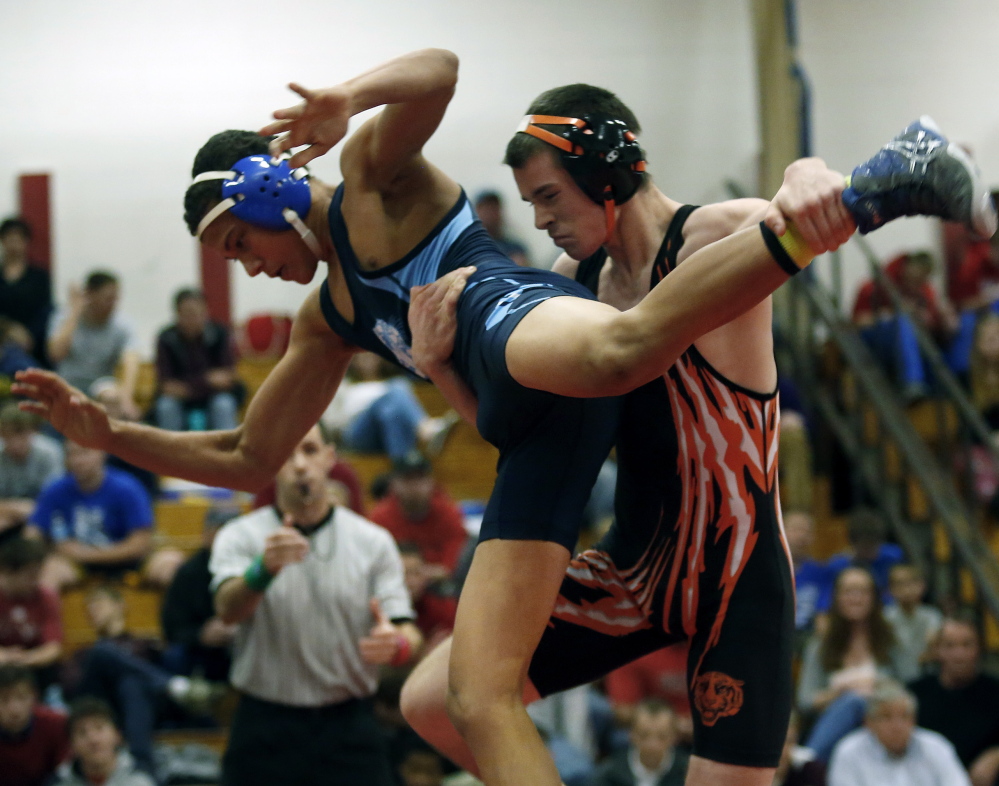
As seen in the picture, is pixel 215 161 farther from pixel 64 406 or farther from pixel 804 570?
pixel 804 570

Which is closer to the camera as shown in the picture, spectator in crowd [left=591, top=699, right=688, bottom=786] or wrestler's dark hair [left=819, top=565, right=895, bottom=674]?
spectator in crowd [left=591, top=699, right=688, bottom=786]

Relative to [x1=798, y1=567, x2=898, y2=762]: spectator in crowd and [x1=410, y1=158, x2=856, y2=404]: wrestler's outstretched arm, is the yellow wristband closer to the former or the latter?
[x1=410, y1=158, x2=856, y2=404]: wrestler's outstretched arm

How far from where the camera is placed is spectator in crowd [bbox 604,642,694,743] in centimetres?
586

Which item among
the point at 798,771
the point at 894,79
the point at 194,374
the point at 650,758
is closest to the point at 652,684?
the point at 650,758

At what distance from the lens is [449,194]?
3016 mm

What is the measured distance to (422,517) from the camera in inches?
266

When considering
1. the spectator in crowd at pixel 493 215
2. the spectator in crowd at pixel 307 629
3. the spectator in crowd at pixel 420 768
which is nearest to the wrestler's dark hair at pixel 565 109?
the spectator in crowd at pixel 307 629

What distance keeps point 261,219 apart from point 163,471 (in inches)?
31.9

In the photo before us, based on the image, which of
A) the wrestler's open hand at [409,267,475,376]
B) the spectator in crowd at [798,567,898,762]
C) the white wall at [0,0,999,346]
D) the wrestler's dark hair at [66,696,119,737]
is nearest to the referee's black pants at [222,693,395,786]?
the wrestler's dark hair at [66,696,119,737]

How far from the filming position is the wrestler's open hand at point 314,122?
102 inches

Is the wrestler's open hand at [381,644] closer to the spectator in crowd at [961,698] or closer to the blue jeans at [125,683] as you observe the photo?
the blue jeans at [125,683]

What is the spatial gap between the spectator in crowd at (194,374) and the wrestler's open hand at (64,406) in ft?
16.1

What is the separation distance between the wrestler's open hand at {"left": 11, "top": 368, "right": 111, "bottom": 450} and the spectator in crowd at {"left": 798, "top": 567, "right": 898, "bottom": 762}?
12.9 feet

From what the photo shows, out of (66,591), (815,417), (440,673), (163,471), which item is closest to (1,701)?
(66,591)
